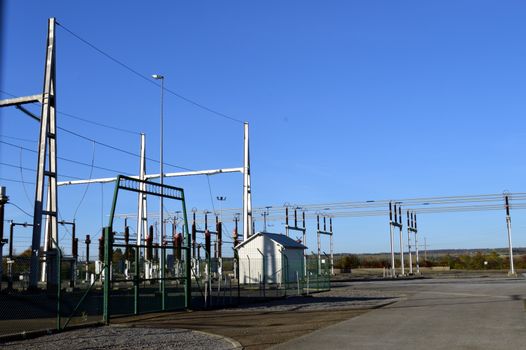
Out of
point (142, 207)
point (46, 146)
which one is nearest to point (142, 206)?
point (142, 207)

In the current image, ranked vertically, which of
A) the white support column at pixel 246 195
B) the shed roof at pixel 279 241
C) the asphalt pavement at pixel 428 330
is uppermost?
the white support column at pixel 246 195

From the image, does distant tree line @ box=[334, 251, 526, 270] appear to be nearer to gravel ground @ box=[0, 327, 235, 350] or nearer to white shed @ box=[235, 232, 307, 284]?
white shed @ box=[235, 232, 307, 284]

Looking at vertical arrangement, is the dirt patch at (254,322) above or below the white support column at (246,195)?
below

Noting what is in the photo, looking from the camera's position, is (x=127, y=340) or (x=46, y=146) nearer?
(x=127, y=340)

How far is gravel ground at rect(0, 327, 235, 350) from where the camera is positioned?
12.3m

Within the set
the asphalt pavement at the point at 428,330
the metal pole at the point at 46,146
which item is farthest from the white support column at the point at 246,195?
the asphalt pavement at the point at 428,330

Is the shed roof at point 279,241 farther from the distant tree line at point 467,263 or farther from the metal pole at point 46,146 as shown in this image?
the distant tree line at point 467,263

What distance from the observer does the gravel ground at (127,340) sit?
1227cm

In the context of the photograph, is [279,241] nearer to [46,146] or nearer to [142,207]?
[142,207]

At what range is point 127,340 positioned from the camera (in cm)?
1316

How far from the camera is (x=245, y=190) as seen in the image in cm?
4312

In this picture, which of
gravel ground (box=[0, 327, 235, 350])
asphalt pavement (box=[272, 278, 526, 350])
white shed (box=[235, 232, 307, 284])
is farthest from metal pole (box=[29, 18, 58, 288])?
white shed (box=[235, 232, 307, 284])

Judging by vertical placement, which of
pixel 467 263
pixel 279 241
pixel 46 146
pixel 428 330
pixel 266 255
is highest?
pixel 46 146

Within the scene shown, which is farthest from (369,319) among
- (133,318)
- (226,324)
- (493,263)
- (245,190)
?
(493,263)
